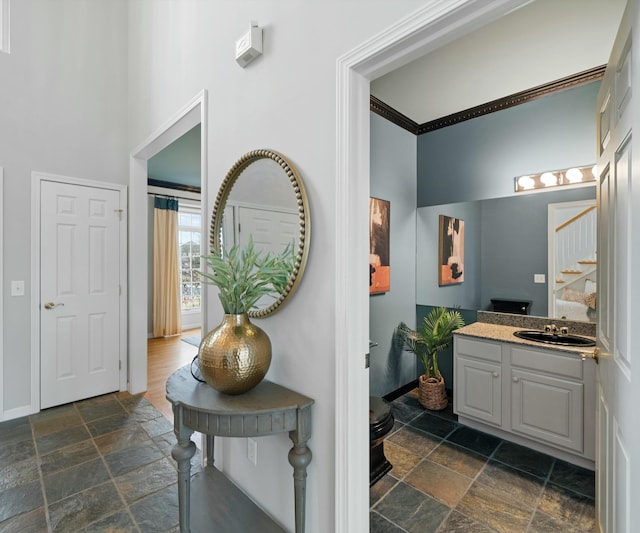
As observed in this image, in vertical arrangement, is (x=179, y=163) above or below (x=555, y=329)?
above

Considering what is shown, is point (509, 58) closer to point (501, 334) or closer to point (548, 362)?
point (501, 334)

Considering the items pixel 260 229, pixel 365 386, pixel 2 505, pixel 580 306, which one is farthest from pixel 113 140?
pixel 580 306

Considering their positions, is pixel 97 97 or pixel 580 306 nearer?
pixel 580 306

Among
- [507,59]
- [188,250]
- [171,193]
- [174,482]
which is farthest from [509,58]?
[188,250]

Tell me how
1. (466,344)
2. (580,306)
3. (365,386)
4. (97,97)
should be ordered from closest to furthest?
(365,386), (580,306), (466,344), (97,97)

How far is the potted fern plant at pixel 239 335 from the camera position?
53.4 inches

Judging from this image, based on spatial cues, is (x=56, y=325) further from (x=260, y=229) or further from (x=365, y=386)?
(x=365, y=386)

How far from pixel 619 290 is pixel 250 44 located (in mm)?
1814

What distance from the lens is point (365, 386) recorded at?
1.33m

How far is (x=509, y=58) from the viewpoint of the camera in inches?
96.7

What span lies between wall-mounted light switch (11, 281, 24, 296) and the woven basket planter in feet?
11.5

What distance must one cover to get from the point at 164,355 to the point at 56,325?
1.96m

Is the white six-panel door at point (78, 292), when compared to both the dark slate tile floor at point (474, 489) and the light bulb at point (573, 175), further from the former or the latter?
the light bulb at point (573, 175)

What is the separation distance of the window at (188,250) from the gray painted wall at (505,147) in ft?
15.3
